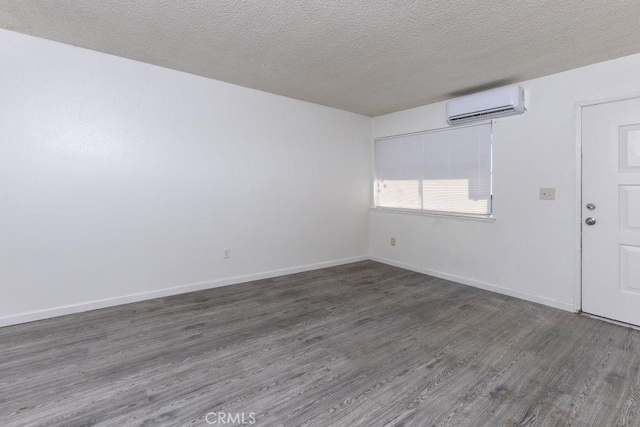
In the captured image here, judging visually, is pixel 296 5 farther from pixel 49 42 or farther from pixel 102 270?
pixel 102 270

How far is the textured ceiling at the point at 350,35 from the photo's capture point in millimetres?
2146

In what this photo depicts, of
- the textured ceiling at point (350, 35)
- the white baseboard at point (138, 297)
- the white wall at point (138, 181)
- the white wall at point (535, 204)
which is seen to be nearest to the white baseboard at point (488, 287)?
the white wall at point (535, 204)

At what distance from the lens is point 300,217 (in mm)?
4504

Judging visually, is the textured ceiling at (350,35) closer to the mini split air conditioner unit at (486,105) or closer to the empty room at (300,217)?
the empty room at (300,217)

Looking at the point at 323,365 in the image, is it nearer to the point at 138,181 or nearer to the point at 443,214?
the point at 138,181

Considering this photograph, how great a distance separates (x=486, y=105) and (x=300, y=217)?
8.82 ft

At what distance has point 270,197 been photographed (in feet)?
13.8

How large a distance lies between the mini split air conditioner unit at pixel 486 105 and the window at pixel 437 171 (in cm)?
18

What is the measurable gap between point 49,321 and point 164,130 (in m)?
2.08

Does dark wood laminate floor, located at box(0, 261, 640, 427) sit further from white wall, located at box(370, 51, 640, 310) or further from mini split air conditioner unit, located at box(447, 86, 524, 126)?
mini split air conditioner unit, located at box(447, 86, 524, 126)

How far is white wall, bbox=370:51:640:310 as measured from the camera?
3057 millimetres

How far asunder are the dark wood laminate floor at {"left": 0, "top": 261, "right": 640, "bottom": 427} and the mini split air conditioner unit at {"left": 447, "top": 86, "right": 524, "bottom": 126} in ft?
6.90

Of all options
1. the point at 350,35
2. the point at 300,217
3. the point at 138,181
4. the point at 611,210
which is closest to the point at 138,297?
the point at 138,181

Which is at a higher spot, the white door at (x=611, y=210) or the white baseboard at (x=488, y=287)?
the white door at (x=611, y=210)
